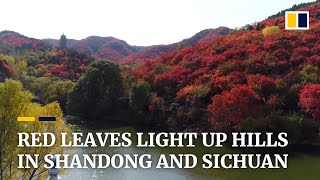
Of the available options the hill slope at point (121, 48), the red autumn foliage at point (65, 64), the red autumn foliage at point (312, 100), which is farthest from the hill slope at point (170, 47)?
the red autumn foliage at point (312, 100)

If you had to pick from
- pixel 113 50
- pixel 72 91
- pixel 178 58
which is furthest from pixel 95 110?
pixel 113 50

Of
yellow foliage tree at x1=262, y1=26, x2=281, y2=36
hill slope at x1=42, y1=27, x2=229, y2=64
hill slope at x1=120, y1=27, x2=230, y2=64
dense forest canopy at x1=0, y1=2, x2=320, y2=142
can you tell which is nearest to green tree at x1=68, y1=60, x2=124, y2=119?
dense forest canopy at x1=0, y1=2, x2=320, y2=142

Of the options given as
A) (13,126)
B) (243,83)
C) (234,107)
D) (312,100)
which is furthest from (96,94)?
(13,126)

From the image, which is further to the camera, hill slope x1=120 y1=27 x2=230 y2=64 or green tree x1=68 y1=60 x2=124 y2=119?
hill slope x1=120 y1=27 x2=230 y2=64

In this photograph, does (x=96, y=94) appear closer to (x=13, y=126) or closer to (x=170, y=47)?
(x=13, y=126)

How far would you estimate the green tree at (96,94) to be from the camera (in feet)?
149

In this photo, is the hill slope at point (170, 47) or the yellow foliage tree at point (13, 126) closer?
the yellow foliage tree at point (13, 126)

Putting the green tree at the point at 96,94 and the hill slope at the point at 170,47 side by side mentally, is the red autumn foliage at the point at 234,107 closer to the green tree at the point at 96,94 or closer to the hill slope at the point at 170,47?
the green tree at the point at 96,94

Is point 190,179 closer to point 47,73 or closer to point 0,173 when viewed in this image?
point 0,173

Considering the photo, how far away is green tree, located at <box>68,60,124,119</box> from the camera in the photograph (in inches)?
1788

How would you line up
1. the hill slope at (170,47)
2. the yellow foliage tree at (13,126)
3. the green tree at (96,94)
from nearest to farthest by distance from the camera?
the yellow foliage tree at (13,126), the green tree at (96,94), the hill slope at (170,47)

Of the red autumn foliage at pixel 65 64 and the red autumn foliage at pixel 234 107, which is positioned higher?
the red autumn foliage at pixel 65 64

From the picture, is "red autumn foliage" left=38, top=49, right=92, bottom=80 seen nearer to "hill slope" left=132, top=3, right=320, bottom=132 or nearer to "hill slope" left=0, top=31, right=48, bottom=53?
"hill slope" left=0, top=31, right=48, bottom=53

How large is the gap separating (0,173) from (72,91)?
31.7m
